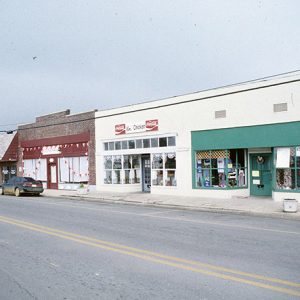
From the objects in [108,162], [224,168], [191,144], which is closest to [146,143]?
[191,144]

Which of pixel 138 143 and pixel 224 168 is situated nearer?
pixel 224 168

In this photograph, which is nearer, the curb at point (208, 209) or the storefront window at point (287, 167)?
Answer: the curb at point (208, 209)

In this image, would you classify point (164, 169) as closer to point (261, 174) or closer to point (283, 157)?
point (261, 174)

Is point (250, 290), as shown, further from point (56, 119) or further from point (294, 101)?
point (56, 119)

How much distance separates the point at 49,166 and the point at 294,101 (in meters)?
21.7

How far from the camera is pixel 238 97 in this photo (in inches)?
802

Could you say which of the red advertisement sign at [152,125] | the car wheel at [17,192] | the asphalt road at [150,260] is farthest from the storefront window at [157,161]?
the asphalt road at [150,260]

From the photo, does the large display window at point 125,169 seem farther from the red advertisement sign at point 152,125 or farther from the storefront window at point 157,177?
the red advertisement sign at point 152,125

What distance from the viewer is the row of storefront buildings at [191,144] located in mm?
18875

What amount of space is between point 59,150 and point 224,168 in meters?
15.6

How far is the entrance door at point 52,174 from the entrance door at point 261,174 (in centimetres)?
1723

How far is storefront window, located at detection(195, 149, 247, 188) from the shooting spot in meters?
21.2

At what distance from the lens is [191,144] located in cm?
2262

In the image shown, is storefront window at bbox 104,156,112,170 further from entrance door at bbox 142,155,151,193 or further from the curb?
the curb
